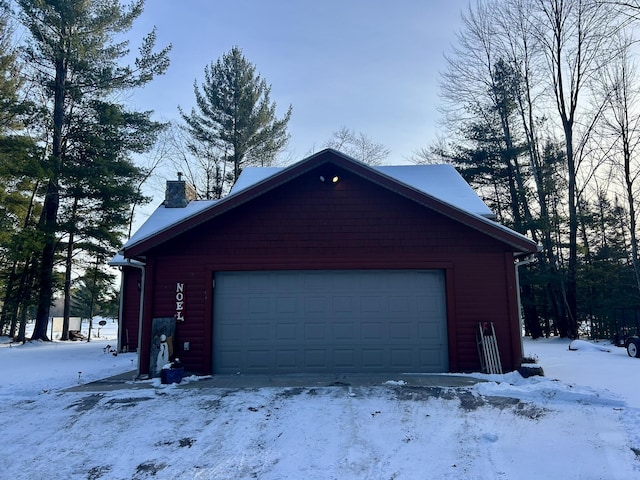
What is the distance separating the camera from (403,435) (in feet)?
16.5

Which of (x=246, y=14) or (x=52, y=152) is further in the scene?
(x=52, y=152)

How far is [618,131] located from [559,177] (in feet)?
11.2

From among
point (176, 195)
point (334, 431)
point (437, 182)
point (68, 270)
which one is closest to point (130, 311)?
point (176, 195)

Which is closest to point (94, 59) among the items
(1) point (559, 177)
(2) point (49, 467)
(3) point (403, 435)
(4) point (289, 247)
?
(4) point (289, 247)

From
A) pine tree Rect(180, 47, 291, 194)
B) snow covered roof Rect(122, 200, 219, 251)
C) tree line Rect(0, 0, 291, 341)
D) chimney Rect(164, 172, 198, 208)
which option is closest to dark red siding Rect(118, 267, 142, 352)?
snow covered roof Rect(122, 200, 219, 251)

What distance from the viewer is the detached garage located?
335 inches

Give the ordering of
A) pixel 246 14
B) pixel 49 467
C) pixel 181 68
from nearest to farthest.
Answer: pixel 49 467 → pixel 246 14 → pixel 181 68

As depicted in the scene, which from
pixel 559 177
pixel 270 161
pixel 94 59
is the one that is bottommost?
pixel 559 177

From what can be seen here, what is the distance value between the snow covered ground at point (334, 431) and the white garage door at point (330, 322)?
3.56 ft

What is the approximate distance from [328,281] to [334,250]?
2.14 ft

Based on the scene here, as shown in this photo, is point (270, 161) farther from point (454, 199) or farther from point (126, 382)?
point (126, 382)

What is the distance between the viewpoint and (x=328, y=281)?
877cm

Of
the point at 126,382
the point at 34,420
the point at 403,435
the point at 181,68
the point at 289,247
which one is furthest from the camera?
the point at 181,68

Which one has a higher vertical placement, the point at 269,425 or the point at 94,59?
the point at 94,59
